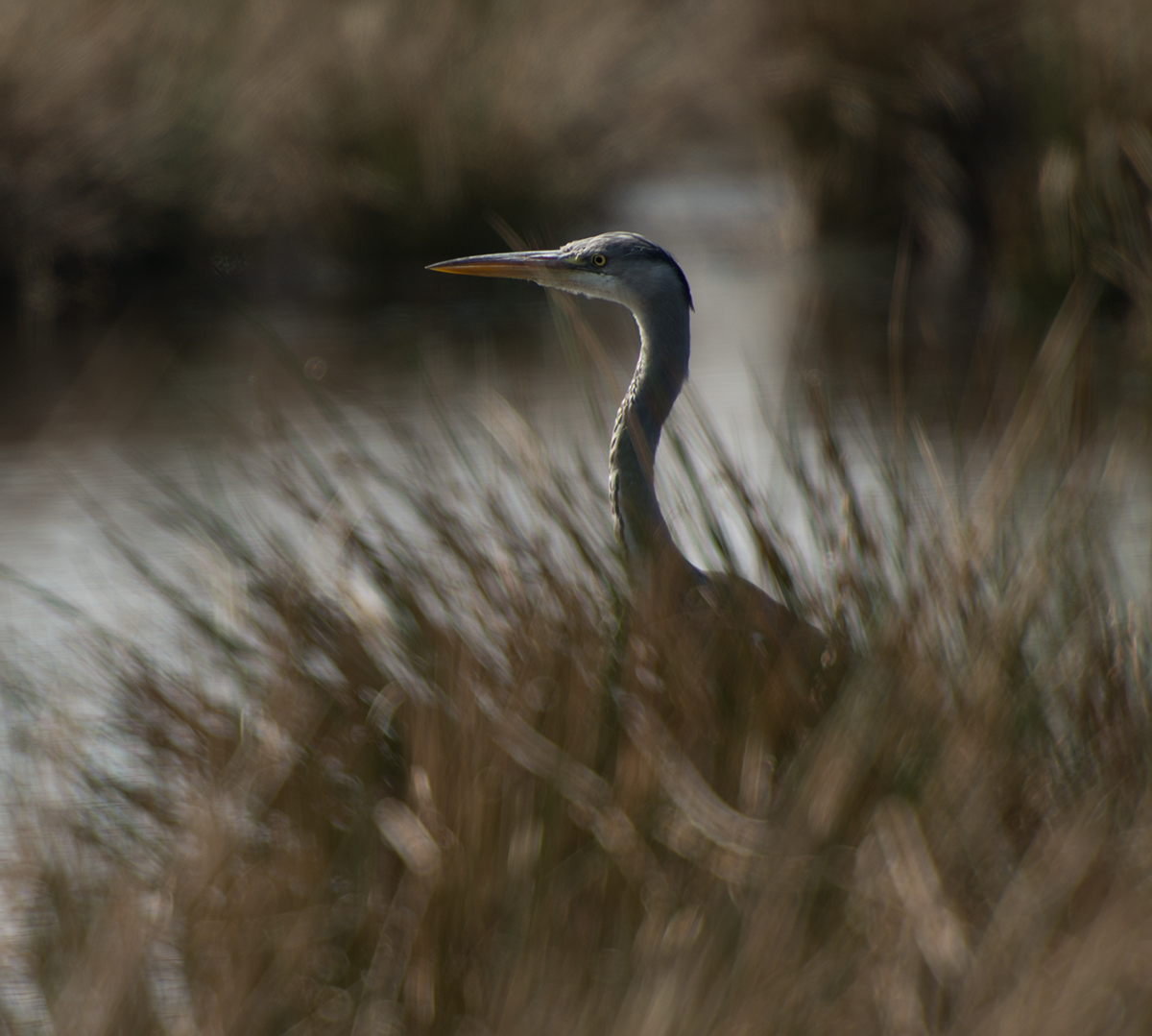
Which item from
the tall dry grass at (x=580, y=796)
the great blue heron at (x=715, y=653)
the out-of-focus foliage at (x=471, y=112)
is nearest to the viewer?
the tall dry grass at (x=580, y=796)

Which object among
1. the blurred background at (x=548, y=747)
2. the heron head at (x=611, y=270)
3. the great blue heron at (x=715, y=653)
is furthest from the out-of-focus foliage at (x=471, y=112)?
the great blue heron at (x=715, y=653)

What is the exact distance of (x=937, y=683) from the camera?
1846 mm

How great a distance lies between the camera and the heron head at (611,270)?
2885mm

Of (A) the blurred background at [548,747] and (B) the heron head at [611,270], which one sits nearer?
(A) the blurred background at [548,747]

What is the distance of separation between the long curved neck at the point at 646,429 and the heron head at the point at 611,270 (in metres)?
0.03

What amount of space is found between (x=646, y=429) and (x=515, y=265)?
16.5 inches

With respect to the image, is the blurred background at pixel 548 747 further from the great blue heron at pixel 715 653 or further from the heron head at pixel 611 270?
the heron head at pixel 611 270

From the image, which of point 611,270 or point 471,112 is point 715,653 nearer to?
point 611,270

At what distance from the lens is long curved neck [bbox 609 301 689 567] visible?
2.43 m

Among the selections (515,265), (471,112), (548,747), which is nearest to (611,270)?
(515,265)

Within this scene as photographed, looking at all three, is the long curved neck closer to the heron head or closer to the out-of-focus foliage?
the heron head

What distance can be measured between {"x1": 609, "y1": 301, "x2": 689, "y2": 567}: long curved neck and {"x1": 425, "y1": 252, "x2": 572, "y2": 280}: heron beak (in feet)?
0.60

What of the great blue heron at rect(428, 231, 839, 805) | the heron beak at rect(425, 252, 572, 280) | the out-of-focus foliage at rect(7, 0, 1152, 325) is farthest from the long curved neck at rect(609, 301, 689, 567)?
the out-of-focus foliage at rect(7, 0, 1152, 325)

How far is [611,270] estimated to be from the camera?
9.56 feet
